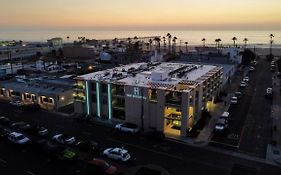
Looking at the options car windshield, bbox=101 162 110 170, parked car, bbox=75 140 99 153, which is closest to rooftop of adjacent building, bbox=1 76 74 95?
parked car, bbox=75 140 99 153

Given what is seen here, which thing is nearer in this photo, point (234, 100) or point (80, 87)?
point (80, 87)

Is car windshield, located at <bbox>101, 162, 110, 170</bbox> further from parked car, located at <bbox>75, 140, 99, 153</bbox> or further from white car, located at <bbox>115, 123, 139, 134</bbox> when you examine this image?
white car, located at <bbox>115, 123, 139, 134</bbox>

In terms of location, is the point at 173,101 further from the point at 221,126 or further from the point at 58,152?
the point at 58,152

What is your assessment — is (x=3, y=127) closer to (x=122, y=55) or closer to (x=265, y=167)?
(x=265, y=167)

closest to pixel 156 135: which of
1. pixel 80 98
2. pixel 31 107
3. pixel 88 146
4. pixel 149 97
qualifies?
pixel 149 97

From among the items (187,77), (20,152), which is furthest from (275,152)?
(20,152)

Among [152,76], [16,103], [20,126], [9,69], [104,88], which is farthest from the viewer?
[9,69]

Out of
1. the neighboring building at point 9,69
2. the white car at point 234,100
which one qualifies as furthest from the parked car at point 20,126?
the neighboring building at point 9,69
